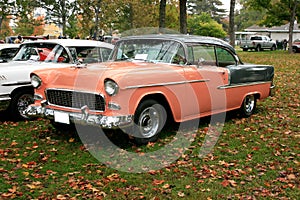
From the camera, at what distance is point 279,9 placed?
3509 centimetres

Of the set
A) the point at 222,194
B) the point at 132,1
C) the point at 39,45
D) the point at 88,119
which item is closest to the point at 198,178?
the point at 222,194

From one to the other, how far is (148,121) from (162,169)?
1.11 meters

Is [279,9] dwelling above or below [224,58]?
above

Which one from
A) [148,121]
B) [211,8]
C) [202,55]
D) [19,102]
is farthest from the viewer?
[211,8]

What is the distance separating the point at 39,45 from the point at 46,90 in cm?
269

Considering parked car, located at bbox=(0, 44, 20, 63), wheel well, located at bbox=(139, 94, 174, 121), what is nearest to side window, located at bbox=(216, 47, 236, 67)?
wheel well, located at bbox=(139, 94, 174, 121)

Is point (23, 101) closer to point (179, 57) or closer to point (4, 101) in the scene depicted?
point (4, 101)

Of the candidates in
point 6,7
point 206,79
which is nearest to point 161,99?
point 206,79

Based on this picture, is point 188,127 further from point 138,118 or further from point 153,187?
point 153,187

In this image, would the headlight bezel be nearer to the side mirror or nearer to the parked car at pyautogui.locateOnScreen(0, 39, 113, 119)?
the parked car at pyautogui.locateOnScreen(0, 39, 113, 119)

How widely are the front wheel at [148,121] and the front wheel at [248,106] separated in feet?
8.19

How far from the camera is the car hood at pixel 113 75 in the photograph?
5444mm

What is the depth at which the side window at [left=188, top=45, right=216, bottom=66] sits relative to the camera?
6.66m

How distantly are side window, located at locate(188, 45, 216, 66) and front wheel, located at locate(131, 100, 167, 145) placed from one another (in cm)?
120
